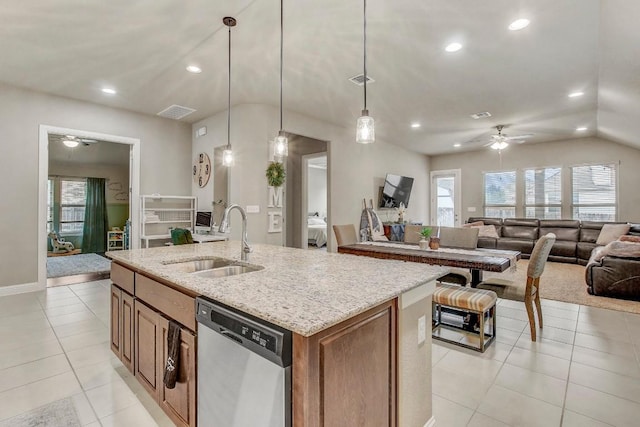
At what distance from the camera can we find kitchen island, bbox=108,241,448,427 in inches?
42.1

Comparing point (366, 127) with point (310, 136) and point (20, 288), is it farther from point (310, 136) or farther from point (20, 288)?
point (20, 288)

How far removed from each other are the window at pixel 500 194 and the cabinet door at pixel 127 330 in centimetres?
915

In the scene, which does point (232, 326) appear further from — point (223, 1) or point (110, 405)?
point (223, 1)

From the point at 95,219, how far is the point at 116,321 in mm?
7925

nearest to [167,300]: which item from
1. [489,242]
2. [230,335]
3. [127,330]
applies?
[230,335]

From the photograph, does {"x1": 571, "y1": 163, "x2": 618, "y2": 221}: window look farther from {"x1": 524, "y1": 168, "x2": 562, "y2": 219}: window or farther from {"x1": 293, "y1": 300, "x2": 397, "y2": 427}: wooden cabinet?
{"x1": 293, "y1": 300, "x2": 397, "y2": 427}: wooden cabinet

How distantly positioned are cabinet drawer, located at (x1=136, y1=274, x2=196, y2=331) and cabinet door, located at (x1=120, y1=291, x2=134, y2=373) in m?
0.20

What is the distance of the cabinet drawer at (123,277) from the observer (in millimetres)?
2115

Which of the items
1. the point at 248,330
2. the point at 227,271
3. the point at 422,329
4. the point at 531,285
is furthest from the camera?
the point at 531,285

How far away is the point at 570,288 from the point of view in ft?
14.9

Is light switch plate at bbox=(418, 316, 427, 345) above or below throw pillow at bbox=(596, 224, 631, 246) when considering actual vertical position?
below

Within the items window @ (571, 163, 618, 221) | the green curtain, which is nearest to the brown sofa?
window @ (571, 163, 618, 221)

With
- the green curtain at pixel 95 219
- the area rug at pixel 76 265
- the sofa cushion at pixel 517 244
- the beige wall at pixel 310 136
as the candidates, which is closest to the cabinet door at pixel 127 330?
the beige wall at pixel 310 136

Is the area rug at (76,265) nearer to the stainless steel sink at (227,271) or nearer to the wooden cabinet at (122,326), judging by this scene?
the wooden cabinet at (122,326)
